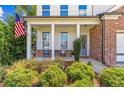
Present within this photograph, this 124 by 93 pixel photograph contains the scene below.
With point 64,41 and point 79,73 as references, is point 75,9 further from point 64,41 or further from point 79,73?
point 79,73

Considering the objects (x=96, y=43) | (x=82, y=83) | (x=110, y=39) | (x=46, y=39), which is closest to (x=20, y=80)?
(x=82, y=83)

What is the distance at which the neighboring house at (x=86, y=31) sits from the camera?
2073cm

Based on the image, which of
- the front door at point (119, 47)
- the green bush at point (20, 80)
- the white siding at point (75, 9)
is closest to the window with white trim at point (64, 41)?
the white siding at point (75, 9)

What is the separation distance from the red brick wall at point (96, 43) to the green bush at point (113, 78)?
11481 mm

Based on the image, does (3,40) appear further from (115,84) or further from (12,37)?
(115,84)

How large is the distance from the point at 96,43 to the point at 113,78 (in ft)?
44.4

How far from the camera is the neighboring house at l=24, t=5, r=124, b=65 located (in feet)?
68.0

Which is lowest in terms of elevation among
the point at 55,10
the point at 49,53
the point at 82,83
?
the point at 82,83

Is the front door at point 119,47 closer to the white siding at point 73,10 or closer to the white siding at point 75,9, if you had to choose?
the white siding at point 75,9

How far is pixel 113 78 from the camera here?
33.9 ft

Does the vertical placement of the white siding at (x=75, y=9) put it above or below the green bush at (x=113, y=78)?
above

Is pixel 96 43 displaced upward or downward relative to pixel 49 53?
upward
